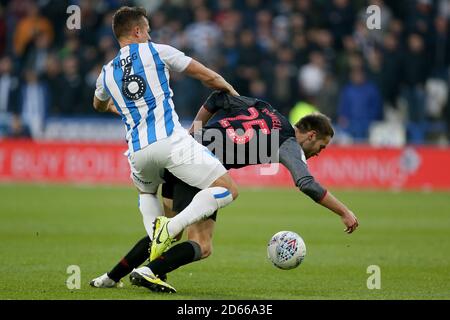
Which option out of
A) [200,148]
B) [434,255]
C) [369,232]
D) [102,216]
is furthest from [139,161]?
[102,216]

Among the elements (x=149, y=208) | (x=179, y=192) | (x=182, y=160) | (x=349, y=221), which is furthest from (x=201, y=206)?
(x=349, y=221)

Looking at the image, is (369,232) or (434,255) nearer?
(434,255)

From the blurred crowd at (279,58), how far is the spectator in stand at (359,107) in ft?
0.07

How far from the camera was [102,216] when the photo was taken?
1520 centimetres

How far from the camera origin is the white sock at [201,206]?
7441mm

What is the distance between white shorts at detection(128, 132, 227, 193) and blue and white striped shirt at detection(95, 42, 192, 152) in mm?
65

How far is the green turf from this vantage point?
816 centimetres

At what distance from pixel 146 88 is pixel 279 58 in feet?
48.9

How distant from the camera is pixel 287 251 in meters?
8.17

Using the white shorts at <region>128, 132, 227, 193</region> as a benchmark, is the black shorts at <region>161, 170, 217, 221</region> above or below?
below

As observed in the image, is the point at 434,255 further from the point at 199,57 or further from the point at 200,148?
the point at 199,57

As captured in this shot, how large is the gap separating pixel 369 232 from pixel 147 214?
617cm

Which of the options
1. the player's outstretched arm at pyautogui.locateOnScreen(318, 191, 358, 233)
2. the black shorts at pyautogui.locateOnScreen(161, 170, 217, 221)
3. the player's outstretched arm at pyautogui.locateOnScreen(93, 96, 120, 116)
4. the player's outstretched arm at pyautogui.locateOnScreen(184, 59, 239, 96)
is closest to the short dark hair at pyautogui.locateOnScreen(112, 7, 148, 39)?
the player's outstretched arm at pyautogui.locateOnScreen(184, 59, 239, 96)

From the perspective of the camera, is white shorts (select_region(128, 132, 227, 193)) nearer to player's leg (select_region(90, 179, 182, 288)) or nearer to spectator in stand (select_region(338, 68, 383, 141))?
player's leg (select_region(90, 179, 182, 288))
